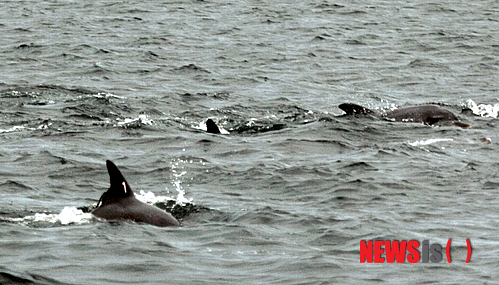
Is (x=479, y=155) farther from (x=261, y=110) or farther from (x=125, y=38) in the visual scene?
(x=125, y=38)

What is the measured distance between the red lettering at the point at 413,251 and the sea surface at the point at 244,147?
0.30 m

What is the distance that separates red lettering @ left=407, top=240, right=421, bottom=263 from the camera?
10.6 meters

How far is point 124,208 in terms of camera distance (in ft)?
39.1

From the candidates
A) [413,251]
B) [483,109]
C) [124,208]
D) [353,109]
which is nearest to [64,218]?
[124,208]

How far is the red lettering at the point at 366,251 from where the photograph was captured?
10602 mm

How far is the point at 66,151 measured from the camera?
1727 cm

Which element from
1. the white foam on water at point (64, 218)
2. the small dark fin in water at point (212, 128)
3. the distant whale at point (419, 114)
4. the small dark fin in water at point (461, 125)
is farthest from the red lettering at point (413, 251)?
the distant whale at point (419, 114)

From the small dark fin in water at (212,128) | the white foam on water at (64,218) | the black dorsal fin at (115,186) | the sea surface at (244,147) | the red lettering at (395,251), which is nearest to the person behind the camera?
the sea surface at (244,147)

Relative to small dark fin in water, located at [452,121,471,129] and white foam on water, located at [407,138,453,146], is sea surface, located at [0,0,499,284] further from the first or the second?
small dark fin in water, located at [452,121,471,129]

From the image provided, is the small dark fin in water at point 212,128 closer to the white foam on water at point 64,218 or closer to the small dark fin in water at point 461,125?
the small dark fin in water at point 461,125

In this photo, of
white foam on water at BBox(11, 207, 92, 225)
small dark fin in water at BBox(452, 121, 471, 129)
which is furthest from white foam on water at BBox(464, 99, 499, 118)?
white foam on water at BBox(11, 207, 92, 225)

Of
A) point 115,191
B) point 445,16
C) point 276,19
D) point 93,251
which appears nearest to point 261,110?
point 115,191

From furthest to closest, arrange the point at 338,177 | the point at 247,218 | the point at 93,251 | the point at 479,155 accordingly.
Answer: the point at 479,155
the point at 338,177
the point at 247,218
the point at 93,251

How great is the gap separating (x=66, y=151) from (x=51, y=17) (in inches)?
918
